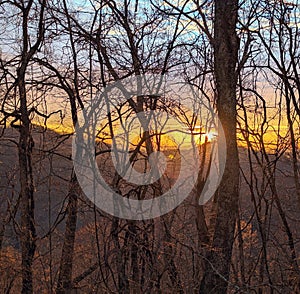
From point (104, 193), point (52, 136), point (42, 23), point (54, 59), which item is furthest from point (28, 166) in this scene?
point (42, 23)

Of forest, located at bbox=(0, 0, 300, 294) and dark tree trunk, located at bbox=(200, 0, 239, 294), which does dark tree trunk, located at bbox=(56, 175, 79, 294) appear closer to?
forest, located at bbox=(0, 0, 300, 294)

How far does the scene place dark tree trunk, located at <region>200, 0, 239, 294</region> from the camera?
3.12m

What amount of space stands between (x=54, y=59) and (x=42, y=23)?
435 millimetres

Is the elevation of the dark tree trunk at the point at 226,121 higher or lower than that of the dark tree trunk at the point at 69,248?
higher

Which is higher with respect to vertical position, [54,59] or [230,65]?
[54,59]

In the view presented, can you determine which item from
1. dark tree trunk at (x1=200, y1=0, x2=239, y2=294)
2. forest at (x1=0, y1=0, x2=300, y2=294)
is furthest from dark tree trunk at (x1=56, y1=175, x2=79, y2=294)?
dark tree trunk at (x1=200, y1=0, x2=239, y2=294)

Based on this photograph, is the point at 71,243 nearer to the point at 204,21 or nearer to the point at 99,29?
the point at 99,29

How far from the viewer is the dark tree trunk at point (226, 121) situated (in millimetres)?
3121

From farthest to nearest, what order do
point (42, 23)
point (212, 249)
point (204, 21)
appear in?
1. point (42, 23)
2. point (204, 21)
3. point (212, 249)

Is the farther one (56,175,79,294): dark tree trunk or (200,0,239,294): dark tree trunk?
(56,175,79,294): dark tree trunk

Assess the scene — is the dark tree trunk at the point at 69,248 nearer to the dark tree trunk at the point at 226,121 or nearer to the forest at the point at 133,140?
the forest at the point at 133,140

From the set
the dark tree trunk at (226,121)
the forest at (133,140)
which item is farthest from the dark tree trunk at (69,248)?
the dark tree trunk at (226,121)

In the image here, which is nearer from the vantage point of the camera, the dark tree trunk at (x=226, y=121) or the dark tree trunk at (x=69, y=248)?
the dark tree trunk at (x=226, y=121)

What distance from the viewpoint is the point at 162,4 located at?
14.4ft
